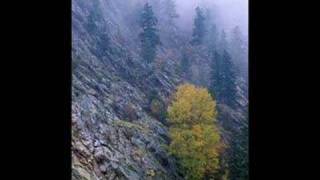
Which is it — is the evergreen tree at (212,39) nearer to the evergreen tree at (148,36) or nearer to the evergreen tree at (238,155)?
the evergreen tree at (148,36)

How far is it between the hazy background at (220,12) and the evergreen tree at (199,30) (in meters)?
0.34

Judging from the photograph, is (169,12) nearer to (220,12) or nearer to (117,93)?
(220,12)

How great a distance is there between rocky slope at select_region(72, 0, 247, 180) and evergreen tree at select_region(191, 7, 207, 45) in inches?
19.4

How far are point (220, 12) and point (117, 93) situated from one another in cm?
714

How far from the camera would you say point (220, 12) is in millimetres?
21797

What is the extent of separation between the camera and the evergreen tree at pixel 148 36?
20.3 m

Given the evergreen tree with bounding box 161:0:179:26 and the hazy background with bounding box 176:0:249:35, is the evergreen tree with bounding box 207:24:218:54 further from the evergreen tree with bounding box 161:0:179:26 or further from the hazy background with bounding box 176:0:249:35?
the evergreen tree with bounding box 161:0:179:26

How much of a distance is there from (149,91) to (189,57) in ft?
9.48

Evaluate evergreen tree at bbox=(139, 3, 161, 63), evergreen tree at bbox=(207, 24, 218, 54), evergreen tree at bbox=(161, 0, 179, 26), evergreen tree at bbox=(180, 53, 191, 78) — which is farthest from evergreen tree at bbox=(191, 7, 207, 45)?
evergreen tree at bbox=(139, 3, 161, 63)

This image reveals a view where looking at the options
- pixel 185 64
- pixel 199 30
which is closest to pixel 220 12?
pixel 199 30
